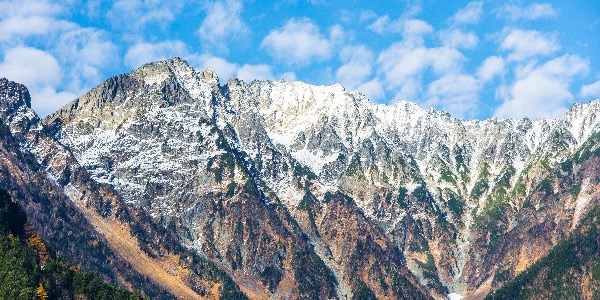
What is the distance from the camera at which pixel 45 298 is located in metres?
194

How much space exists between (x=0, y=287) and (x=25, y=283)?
19.8 feet

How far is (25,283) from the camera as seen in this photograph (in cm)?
19175

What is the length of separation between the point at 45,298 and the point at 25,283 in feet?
21.3

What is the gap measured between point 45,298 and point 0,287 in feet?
37.6

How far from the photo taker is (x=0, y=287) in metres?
190
